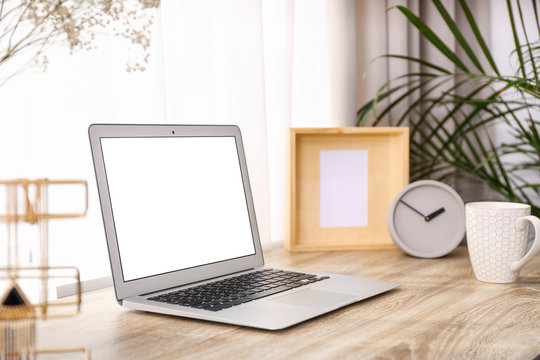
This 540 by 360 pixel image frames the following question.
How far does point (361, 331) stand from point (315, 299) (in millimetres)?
124

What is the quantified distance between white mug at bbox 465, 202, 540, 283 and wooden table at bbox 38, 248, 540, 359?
3cm

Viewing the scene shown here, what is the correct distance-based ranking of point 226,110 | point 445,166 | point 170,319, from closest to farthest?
point 170,319 < point 226,110 < point 445,166

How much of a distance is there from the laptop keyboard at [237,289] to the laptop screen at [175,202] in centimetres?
5

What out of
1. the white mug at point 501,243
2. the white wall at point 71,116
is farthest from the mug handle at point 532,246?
the white wall at point 71,116

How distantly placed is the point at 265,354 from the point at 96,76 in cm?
58

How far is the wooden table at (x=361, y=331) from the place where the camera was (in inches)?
25.6

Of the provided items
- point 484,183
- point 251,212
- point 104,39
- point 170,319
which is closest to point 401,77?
Answer: point 484,183

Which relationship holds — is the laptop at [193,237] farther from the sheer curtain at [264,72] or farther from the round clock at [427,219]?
the round clock at [427,219]


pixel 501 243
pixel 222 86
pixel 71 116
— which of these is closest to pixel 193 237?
pixel 71 116

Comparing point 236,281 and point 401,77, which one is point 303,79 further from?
point 236,281

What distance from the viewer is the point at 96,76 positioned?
100 centimetres

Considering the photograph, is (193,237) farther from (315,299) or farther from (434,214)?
(434,214)

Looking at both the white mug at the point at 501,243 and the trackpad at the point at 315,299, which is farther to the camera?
the white mug at the point at 501,243

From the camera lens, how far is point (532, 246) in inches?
37.6
